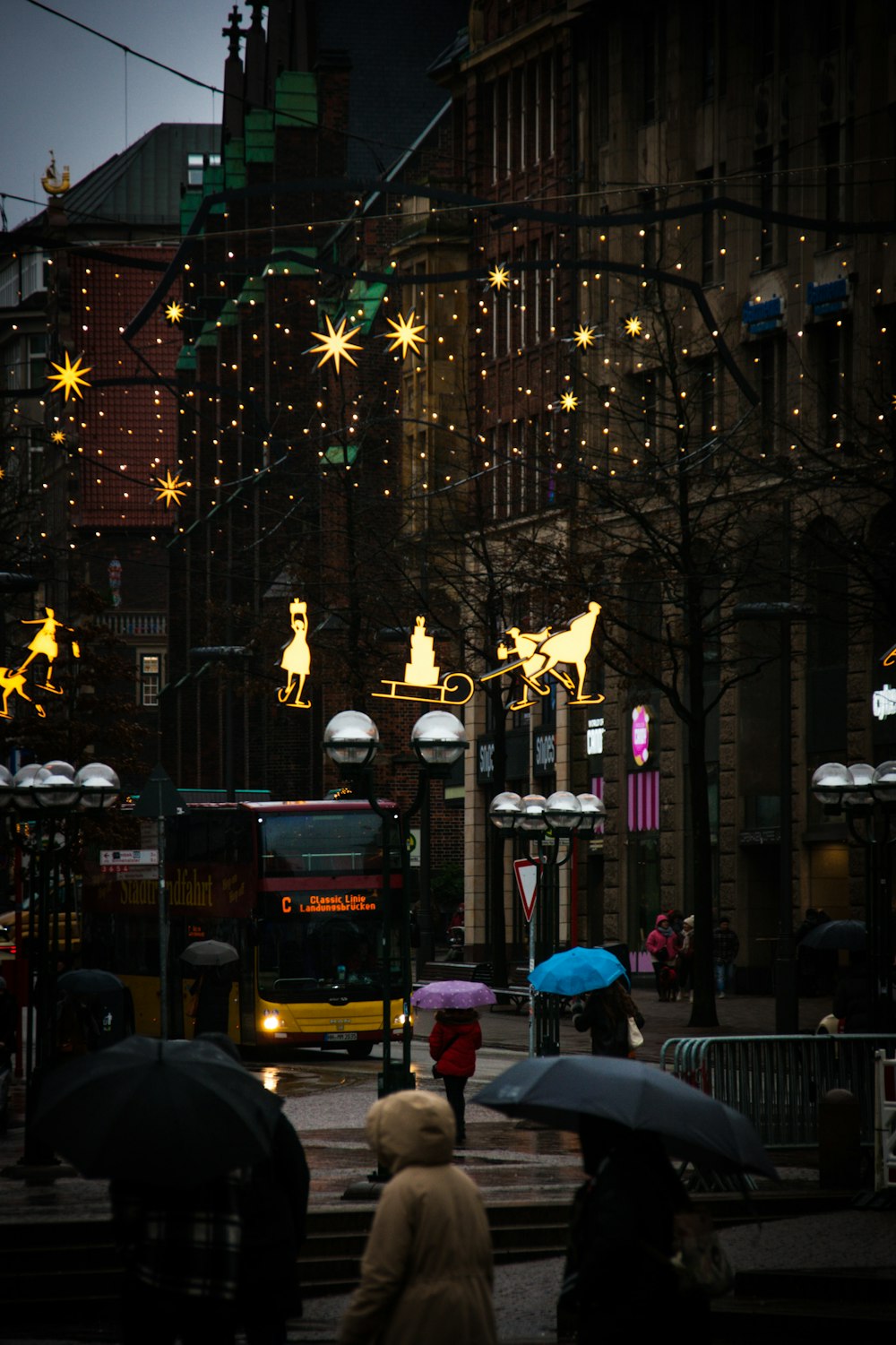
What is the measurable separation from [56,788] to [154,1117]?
567 inches

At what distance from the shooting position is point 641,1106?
25.2ft

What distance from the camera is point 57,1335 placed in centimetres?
1258

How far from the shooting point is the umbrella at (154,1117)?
7434mm

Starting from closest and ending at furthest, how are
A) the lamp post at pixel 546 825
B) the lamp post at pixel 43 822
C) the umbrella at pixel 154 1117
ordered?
the umbrella at pixel 154 1117, the lamp post at pixel 43 822, the lamp post at pixel 546 825

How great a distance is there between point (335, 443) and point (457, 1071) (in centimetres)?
3769

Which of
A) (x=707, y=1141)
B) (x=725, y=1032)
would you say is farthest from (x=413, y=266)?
(x=707, y=1141)

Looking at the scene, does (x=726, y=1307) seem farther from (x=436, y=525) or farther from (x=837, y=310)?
(x=436, y=525)

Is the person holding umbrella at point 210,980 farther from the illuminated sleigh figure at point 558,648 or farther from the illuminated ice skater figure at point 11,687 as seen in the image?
the illuminated ice skater figure at point 11,687

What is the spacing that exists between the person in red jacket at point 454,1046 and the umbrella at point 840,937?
14.5ft

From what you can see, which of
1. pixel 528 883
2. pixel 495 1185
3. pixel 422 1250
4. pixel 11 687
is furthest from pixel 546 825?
pixel 422 1250

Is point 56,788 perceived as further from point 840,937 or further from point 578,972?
point 840,937

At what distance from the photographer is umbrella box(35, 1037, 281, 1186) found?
24.4 feet

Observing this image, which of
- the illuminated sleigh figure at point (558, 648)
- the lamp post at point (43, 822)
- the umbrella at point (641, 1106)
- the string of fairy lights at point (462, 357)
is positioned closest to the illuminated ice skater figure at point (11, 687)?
the string of fairy lights at point (462, 357)

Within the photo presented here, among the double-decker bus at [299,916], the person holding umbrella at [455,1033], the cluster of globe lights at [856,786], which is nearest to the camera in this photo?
the person holding umbrella at [455,1033]
